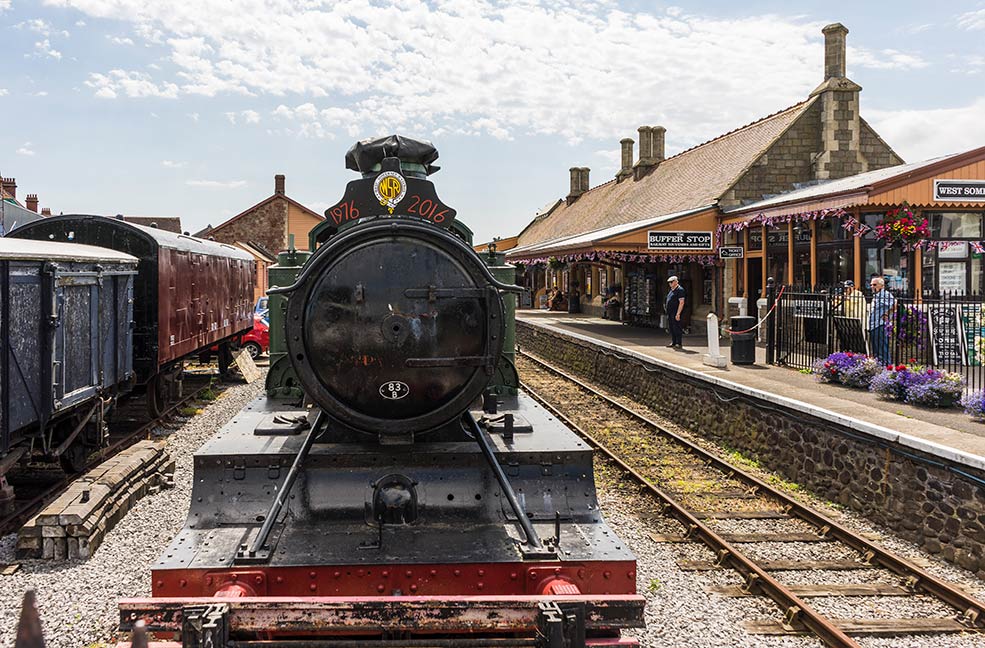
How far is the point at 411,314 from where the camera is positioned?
391 centimetres

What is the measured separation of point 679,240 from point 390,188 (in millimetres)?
14783

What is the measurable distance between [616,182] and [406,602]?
34.3 m

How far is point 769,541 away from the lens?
6668mm

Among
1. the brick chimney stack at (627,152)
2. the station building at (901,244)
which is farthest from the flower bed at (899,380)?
the brick chimney stack at (627,152)

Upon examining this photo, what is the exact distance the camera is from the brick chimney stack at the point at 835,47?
19.8 metres

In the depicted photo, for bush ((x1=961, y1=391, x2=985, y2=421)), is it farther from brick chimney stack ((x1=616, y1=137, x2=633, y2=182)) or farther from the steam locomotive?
brick chimney stack ((x1=616, y1=137, x2=633, y2=182))

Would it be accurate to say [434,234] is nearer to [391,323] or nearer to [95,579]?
[391,323]

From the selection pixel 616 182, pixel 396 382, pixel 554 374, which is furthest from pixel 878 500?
pixel 616 182

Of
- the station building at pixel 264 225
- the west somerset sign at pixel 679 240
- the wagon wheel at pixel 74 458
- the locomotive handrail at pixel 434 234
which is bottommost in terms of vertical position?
the wagon wheel at pixel 74 458

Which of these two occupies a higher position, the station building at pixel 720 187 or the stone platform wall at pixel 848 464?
the station building at pixel 720 187

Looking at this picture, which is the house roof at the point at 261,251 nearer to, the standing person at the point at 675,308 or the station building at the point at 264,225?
the station building at the point at 264,225

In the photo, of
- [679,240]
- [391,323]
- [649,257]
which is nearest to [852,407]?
[391,323]

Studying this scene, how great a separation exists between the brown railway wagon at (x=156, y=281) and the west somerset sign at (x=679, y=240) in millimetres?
9908

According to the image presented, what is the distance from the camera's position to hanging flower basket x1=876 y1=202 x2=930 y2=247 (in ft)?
43.3
